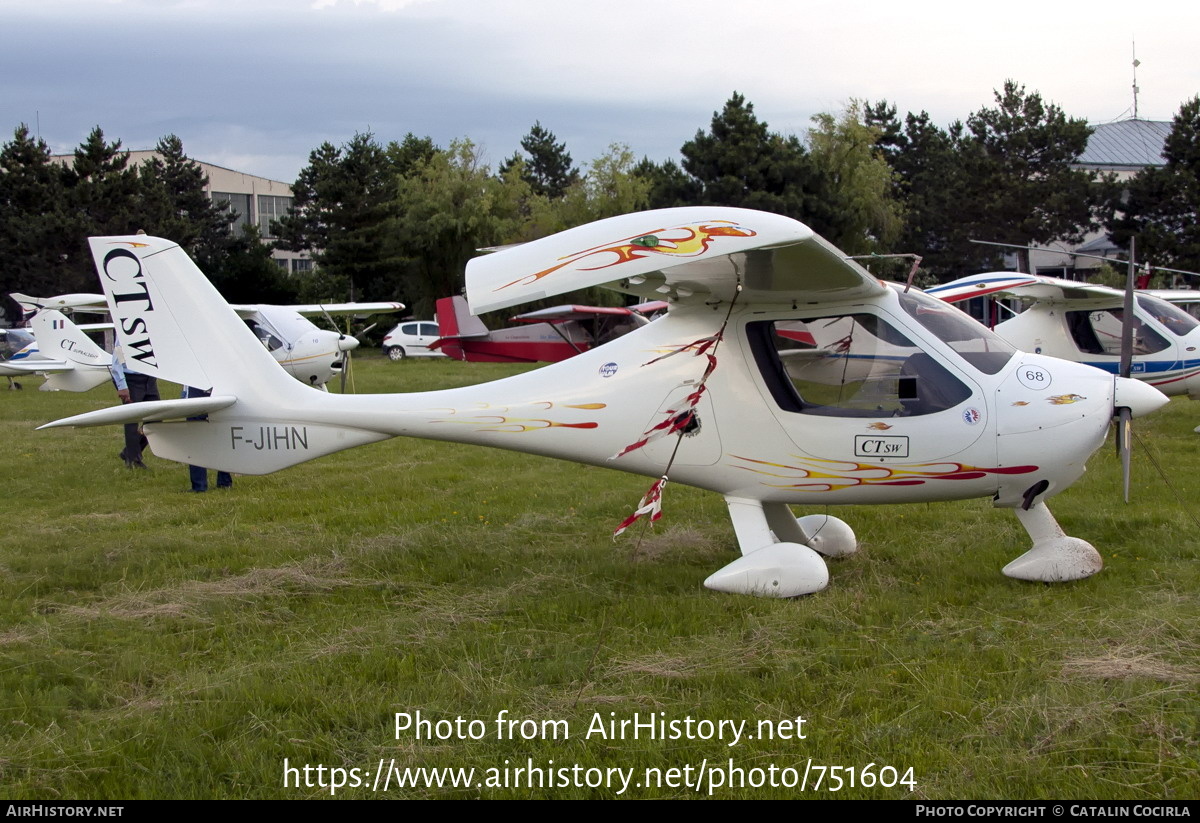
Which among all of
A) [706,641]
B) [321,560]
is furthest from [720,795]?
[321,560]

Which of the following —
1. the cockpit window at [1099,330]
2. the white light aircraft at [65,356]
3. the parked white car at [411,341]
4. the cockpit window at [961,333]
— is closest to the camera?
the cockpit window at [961,333]

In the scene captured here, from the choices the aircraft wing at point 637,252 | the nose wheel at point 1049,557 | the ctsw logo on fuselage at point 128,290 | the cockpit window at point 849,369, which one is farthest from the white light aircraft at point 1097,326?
the ctsw logo on fuselage at point 128,290

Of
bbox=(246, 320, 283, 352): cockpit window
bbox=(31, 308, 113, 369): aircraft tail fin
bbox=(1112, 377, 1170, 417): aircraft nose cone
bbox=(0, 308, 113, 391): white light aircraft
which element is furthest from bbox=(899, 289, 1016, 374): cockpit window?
bbox=(31, 308, 113, 369): aircraft tail fin

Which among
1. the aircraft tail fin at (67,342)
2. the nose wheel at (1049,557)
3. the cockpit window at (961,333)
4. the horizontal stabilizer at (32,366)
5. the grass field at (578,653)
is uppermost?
the cockpit window at (961,333)

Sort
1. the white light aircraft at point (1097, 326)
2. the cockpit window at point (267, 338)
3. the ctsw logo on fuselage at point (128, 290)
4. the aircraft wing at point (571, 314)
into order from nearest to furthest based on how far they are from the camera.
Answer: the ctsw logo on fuselage at point (128, 290) → the white light aircraft at point (1097, 326) → the cockpit window at point (267, 338) → the aircraft wing at point (571, 314)

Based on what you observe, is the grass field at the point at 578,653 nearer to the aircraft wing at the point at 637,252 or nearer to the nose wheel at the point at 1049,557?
the nose wheel at the point at 1049,557

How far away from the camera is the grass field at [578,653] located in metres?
4.09

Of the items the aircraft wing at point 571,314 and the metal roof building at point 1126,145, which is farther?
the metal roof building at point 1126,145

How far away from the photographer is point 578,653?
542cm

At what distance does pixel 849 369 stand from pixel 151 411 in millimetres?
4835

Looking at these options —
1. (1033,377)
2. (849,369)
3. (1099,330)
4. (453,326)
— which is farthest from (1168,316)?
(453,326)

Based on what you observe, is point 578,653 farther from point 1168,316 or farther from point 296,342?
point 296,342

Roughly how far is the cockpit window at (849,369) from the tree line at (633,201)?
3331 centimetres

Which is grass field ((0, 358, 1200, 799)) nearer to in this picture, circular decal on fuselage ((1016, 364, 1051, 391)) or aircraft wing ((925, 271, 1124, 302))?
circular decal on fuselage ((1016, 364, 1051, 391))
